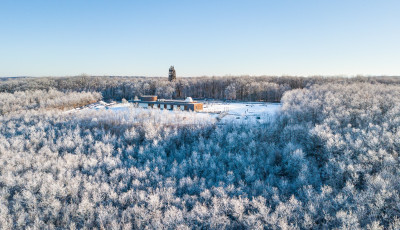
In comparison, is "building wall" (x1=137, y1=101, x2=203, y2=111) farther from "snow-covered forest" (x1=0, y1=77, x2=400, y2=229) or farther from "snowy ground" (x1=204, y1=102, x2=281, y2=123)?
"snow-covered forest" (x1=0, y1=77, x2=400, y2=229)

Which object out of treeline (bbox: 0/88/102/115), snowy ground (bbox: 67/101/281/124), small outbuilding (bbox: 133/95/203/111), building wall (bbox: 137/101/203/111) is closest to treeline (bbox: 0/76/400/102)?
treeline (bbox: 0/88/102/115)

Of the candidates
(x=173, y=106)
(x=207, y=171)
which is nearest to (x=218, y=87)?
(x=173, y=106)

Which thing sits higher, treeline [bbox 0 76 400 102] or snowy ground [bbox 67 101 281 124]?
treeline [bbox 0 76 400 102]

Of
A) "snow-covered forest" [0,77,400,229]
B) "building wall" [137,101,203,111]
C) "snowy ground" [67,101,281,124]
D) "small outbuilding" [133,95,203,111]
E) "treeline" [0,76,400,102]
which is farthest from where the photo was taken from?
"treeline" [0,76,400,102]

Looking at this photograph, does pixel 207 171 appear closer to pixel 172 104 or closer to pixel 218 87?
pixel 172 104

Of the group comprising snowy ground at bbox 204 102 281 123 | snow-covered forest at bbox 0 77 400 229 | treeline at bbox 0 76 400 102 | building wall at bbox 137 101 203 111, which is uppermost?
treeline at bbox 0 76 400 102

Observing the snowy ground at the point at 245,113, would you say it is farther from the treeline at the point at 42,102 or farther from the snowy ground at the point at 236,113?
the treeline at the point at 42,102

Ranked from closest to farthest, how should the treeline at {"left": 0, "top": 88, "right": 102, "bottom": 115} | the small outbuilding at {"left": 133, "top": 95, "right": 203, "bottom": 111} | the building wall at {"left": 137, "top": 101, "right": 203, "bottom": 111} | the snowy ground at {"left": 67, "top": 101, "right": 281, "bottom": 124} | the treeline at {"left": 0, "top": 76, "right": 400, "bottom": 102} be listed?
the snowy ground at {"left": 67, "top": 101, "right": 281, "bottom": 124} < the building wall at {"left": 137, "top": 101, "right": 203, "bottom": 111} < the small outbuilding at {"left": 133, "top": 95, "right": 203, "bottom": 111} < the treeline at {"left": 0, "top": 88, "right": 102, "bottom": 115} < the treeline at {"left": 0, "top": 76, "right": 400, "bottom": 102}

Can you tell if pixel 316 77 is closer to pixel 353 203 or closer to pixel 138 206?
pixel 353 203

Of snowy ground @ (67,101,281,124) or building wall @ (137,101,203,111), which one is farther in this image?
building wall @ (137,101,203,111)

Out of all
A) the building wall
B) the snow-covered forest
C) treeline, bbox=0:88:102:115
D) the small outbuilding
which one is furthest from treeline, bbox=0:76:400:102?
the snow-covered forest
